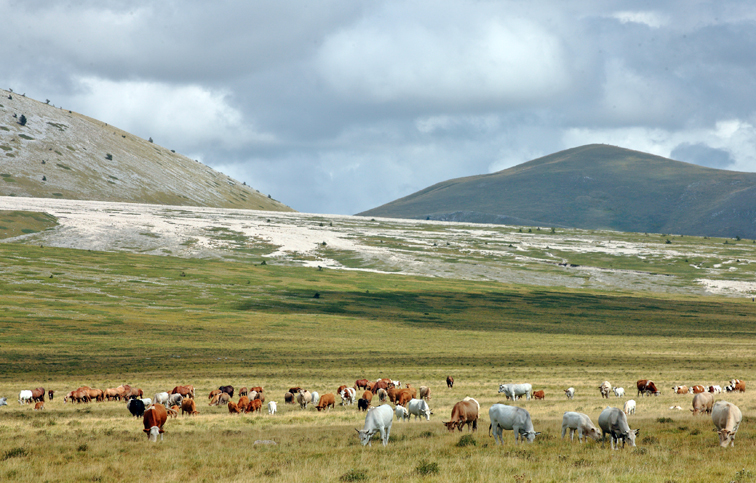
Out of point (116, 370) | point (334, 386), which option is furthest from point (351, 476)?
point (116, 370)

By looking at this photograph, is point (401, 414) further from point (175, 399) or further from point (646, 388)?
point (646, 388)

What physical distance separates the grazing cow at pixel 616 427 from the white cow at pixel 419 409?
1084cm

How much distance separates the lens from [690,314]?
349ft

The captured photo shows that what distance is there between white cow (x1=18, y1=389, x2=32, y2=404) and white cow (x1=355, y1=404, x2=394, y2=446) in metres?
26.2

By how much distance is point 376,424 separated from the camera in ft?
73.0

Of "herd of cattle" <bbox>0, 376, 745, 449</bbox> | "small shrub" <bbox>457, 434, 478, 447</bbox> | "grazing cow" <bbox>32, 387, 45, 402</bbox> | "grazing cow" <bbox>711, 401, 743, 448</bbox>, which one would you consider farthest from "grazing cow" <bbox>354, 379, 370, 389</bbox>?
"grazing cow" <bbox>711, 401, 743, 448</bbox>

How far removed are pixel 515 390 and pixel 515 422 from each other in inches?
671

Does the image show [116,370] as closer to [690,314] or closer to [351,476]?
[351,476]

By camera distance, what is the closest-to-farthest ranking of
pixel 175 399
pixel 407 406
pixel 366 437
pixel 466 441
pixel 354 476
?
pixel 354 476, pixel 466 441, pixel 366 437, pixel 407 406, pixel 175 399

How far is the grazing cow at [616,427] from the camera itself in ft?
65.1

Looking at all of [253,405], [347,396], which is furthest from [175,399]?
[347,396]

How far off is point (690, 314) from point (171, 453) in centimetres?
10958

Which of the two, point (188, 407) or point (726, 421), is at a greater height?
point (726, 421)

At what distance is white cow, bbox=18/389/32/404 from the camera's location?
118 feet
